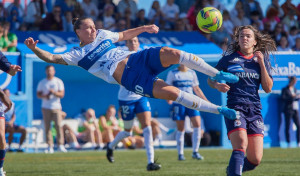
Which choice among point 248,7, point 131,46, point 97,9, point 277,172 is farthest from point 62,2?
point 277,172

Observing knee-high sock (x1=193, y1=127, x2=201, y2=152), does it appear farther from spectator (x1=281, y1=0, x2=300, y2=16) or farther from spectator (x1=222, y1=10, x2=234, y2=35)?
spectator (x1=281, y1=0, x2=300, y2=16)

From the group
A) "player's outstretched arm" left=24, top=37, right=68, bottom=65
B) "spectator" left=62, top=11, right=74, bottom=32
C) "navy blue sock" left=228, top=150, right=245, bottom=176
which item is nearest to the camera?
"navy blue sock" left=228, top=150, right=245, bottom=176

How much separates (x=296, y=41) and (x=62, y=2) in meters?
8.29

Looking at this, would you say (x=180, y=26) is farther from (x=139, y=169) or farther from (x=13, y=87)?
(x=139, y=169)

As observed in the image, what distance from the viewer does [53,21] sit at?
17953mm

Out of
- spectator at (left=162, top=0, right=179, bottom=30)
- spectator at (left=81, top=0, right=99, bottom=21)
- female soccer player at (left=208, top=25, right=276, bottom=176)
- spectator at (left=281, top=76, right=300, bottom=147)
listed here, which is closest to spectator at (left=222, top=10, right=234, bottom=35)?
spectator at (left=162, top=0, right=179, bottom=30)

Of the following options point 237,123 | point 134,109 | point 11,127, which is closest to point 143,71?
point 237,123

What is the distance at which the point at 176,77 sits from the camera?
1267cm

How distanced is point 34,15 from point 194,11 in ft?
18.2

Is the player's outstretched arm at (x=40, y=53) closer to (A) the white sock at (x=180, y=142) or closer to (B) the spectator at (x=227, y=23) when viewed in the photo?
(A) the white sock at (x=180, y=142)

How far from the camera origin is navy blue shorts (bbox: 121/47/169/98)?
6.63 meters

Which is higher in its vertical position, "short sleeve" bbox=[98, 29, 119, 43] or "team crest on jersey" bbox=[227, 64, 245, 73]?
"short sleeve" bbox=[98, 29, 119, 43]

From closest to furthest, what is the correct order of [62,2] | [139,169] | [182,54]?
[182,54]
[139,169]
[62,2]

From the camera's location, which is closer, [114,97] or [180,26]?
[180,26]
